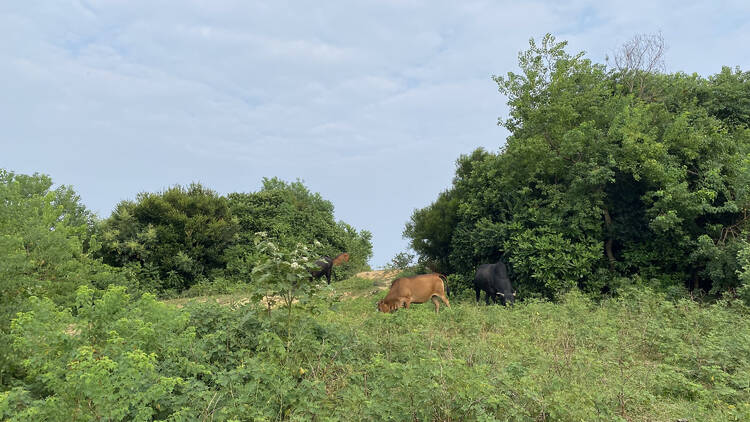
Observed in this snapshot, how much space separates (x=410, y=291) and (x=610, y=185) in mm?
8277

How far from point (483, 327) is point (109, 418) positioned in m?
7.11

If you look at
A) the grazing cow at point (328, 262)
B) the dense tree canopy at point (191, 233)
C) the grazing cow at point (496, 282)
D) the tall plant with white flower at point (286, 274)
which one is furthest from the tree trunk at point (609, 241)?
the tall plant with white flower at point (286, 274)

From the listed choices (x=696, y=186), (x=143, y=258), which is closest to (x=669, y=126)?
(x=696, y=186)

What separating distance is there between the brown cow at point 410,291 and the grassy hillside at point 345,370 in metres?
3.61

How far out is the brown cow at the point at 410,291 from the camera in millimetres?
12328

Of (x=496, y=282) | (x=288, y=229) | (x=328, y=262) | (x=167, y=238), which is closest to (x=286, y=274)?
(x=496, y=282)

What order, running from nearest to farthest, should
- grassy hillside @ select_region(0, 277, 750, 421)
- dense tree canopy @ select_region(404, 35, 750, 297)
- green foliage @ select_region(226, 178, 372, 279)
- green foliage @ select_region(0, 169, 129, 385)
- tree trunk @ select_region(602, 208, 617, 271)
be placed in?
grassy hillside @ select_region(0, 277, 750, 421), green foliage @ select_region(0, 169, 129, 385), dense tree canopy @ select_region(404, 35, 750, 297), tree trunk @ select_region(602, 208, 617, 271), green foliage @ select_region(226, 178, 372, 279)

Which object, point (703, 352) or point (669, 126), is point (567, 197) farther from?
point (703, 352)

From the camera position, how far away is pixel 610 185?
15484 mm

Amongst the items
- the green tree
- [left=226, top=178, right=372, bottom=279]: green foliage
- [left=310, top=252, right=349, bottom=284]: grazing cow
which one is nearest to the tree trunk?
[left=310, top=252, right=349, bottom=284]: grazing cow

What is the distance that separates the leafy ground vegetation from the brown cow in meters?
0.59

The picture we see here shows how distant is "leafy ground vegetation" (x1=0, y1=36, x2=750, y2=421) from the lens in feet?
15.6

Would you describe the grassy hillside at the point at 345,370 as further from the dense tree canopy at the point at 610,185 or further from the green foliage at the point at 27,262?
the dense tree canopy at the point at 610,185

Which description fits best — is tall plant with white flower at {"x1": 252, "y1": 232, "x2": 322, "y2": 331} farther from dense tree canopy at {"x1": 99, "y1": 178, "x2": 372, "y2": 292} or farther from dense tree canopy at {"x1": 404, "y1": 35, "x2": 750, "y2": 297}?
dense tree canopy at {"x1": 99, "y1": 178, "x2": 372, "y2": 292}
